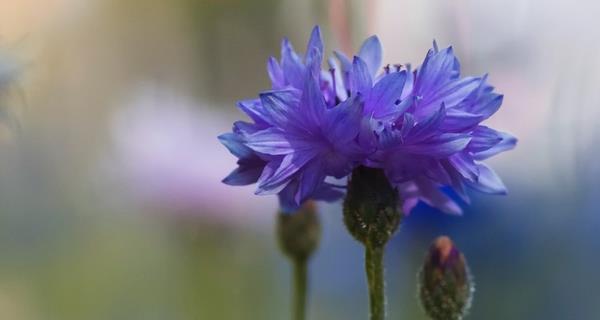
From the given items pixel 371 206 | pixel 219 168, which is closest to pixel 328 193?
pixel 371 206

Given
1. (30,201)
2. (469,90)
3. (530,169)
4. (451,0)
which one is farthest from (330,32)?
(469,90)

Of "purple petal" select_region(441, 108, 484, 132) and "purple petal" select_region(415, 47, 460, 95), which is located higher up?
"purple petal" select_region(415, 47, 460, 95)

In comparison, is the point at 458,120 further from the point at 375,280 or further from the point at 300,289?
the point at 300,289

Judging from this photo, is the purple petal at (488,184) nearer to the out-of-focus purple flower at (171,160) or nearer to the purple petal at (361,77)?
the purple petal at (361,77)

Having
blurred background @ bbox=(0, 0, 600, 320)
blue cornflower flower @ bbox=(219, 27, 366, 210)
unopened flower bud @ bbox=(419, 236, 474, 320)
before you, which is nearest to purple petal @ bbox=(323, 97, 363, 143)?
blue cornflower flower @ bbox=(219, 27, 366, 210)

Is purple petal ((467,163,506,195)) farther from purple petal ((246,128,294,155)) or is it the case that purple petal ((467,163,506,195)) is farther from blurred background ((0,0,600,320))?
blurred background ((0,0,600,320))

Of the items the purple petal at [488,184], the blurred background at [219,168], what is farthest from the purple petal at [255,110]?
the blurred background at [219,168]
